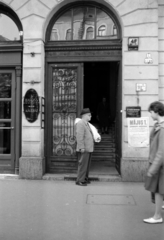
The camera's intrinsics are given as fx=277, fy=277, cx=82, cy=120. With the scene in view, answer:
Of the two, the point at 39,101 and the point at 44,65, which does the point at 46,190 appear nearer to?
the point at 39,101

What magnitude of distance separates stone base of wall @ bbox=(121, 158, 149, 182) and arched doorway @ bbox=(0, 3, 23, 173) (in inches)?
120

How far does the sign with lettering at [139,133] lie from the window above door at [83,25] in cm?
254

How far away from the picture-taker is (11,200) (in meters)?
5.82

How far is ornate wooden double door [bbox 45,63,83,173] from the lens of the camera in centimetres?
813

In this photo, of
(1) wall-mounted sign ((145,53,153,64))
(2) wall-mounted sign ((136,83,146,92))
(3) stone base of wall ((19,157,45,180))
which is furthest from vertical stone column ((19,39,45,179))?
(1) wall-mounted sign ((145,53,153,64))

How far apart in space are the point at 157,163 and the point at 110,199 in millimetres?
2043

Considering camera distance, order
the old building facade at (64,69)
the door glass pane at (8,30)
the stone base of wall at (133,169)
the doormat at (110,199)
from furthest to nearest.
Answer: the door glass pane at (8,30), the old building facade at (64,69), the stone base of wall at (133,169), the doormat at (110,199)

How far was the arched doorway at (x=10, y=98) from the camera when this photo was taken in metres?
8.02

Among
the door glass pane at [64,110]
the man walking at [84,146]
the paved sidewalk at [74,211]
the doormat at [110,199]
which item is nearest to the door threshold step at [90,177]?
the paved sidewalk at [74,211]

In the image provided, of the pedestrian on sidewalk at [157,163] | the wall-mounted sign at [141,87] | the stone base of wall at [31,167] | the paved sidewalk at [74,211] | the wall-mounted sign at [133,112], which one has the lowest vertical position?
the paved sidewalk at [74,211]

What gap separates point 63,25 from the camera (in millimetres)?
8234

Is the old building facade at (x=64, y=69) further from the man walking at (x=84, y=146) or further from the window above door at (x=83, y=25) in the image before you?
the man walking at (x=84, y=146)

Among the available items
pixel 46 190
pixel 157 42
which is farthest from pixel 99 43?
pixel 46 190

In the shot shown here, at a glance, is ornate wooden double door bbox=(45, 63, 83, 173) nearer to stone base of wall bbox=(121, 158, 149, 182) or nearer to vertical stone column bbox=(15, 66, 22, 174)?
vertical stone column bbox=(15, 66, 22, 174)
